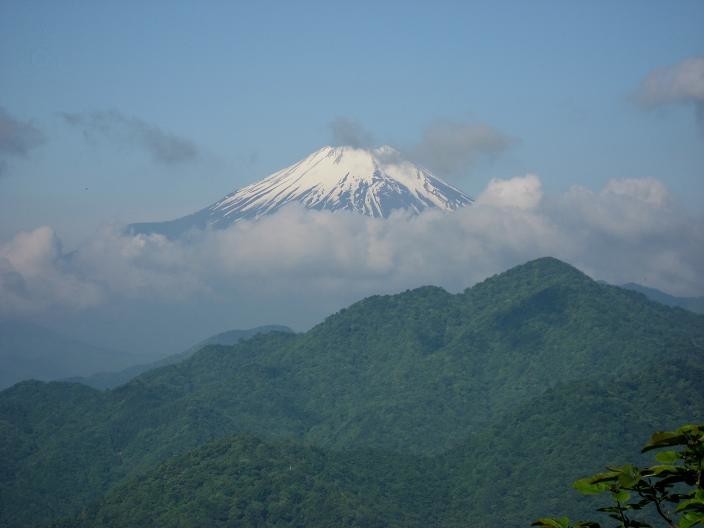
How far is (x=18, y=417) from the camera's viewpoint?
255 feet

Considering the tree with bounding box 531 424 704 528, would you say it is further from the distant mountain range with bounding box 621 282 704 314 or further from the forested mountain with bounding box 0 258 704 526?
the distant mountain range with bounding box 621 282 704 314

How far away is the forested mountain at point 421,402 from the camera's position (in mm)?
56812

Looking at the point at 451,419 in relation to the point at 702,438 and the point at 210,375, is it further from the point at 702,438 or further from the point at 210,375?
the point at 702,438

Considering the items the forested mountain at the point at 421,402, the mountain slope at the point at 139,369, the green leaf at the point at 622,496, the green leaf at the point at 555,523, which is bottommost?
the green leaf at the point at 555,523

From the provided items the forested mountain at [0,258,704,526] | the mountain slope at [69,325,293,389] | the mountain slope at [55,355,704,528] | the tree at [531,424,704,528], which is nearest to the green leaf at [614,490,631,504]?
the tree at [531,424,704,528]

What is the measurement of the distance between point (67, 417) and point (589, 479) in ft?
260

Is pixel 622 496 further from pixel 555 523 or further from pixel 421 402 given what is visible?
pixel 421 402

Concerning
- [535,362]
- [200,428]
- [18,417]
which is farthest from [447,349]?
[18,417]

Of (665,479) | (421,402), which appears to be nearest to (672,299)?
(421,402)

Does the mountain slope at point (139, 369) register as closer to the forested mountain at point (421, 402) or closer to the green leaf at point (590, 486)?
the forested mountain at point (421, 402)

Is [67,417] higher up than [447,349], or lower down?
lower down

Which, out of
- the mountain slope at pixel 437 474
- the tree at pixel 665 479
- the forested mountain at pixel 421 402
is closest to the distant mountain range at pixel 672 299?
the forested mountain at pixel 421 402

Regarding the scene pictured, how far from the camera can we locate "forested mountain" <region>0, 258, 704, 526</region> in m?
56.8

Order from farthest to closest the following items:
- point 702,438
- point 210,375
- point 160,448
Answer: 1. point 210,375
2. point 160,448
3. point 702,438
